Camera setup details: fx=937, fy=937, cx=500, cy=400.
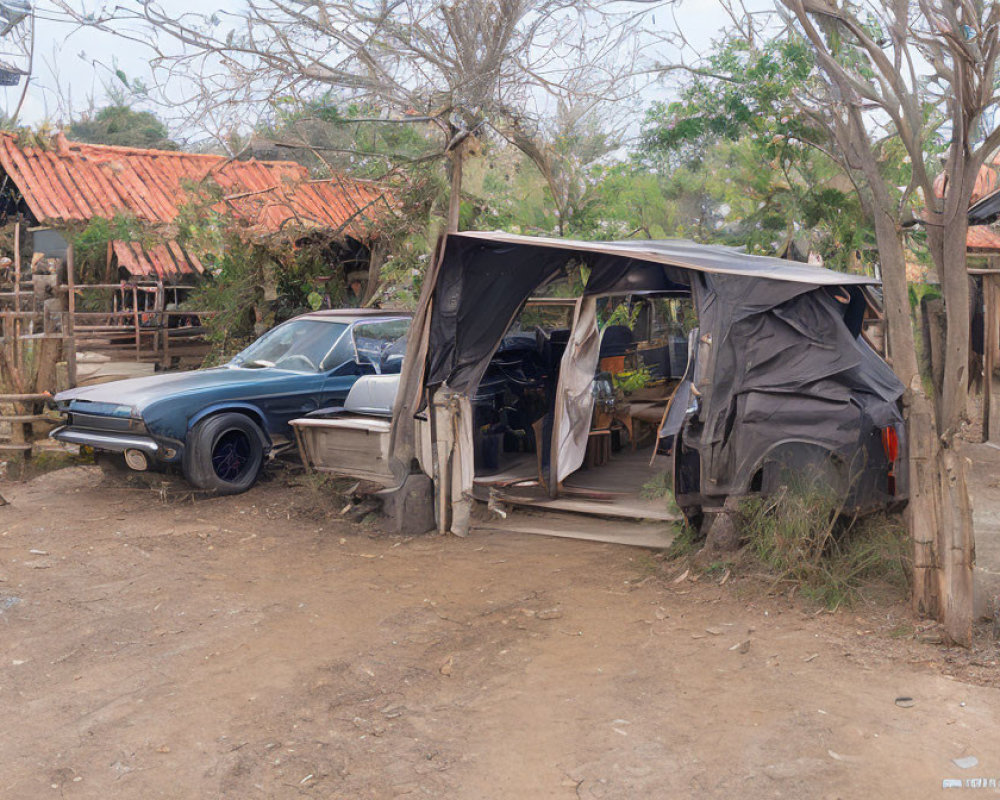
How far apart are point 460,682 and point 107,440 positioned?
5179 millimetres

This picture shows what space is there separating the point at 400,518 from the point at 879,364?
380 cm

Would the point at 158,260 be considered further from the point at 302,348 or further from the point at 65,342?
the point at 302,348

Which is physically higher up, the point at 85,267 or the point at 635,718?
the point at 85,267

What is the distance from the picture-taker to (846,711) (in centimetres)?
412

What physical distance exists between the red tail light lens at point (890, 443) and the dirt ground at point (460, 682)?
1.08m

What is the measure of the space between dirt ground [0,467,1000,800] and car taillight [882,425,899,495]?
3.16 feet

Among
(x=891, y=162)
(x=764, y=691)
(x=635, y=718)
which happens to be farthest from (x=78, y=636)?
(x=891, y=162)

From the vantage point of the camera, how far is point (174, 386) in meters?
8.84

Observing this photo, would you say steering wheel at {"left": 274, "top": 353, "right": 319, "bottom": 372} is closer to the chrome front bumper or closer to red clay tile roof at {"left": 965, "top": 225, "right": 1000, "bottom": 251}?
the chrome front bumper

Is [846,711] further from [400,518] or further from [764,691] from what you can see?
[400,518]

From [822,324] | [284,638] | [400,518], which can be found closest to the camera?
[284,638]

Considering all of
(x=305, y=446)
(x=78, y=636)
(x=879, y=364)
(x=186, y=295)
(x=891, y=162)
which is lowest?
(x=78, y=636)

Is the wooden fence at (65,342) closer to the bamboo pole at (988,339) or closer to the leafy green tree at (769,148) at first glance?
the leafy green tree at (769,148)

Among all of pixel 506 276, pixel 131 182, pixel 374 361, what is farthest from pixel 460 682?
pixel 131 182
